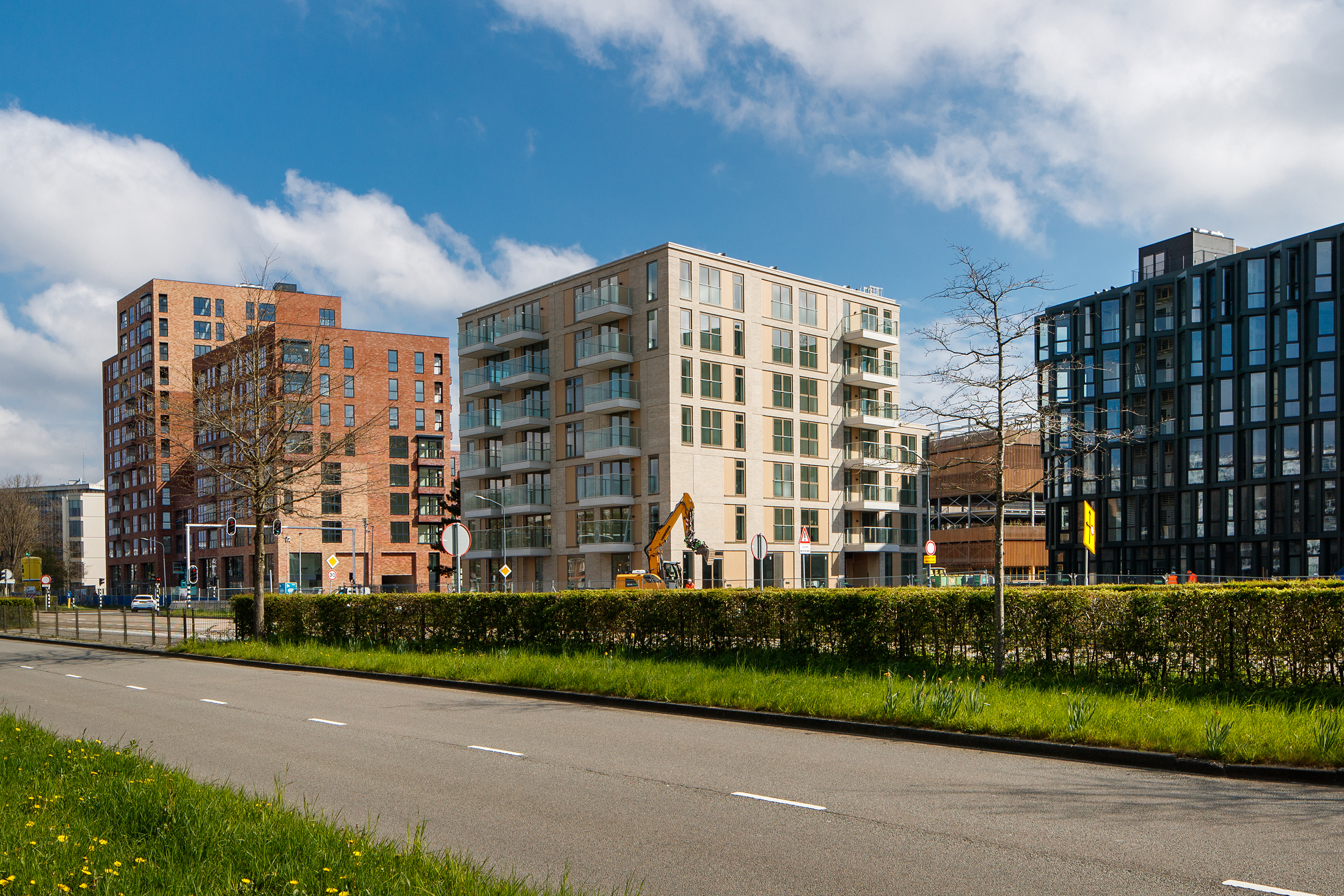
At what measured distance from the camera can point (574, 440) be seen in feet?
178

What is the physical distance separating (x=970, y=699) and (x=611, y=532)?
38.9 metres

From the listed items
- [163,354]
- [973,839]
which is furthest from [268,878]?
[163,354]

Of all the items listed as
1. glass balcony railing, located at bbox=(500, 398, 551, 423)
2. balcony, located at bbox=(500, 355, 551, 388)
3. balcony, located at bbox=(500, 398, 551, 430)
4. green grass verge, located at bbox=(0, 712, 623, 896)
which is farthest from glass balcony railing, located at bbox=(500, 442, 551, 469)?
green grass verge, located at bbox=(0, 712, 623, 896)

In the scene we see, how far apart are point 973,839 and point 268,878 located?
14.9 feet

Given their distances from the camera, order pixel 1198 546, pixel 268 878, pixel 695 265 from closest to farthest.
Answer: pixel 268 878, pixel 695 265, pixel 1198 546

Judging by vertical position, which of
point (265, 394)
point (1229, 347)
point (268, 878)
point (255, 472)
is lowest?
point (268, 878)

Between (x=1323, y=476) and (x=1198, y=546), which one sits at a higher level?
(x=1323, y=476)

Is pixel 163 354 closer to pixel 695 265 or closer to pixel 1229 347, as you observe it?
pixel 695 265

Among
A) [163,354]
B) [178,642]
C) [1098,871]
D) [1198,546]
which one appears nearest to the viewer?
[1098,871]

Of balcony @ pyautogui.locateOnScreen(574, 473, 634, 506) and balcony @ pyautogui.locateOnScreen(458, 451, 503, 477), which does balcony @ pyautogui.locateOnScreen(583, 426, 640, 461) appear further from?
balcony @ pyautogui.locateOnScreen(458, 451, 503, 477)

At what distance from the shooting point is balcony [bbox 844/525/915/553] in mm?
57219

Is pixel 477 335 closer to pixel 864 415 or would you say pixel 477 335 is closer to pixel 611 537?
pixel 611 537

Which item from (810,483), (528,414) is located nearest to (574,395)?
(528,414)

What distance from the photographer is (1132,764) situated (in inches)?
384
